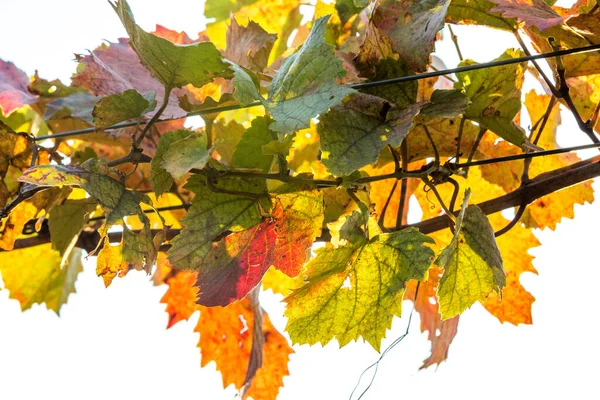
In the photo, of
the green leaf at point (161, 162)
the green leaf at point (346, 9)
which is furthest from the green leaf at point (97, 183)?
the green leaf at point (346, 9)

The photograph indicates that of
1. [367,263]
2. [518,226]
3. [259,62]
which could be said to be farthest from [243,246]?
[518,226]

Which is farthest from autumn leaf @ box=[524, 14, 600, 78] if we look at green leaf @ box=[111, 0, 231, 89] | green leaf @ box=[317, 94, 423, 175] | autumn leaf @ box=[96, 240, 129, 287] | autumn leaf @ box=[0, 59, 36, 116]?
autumn leaf @ box=[0, 59, 36, 116]

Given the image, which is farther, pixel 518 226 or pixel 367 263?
pixel 518 226

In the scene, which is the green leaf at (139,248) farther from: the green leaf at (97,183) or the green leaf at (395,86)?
the green leaf at (395,86)

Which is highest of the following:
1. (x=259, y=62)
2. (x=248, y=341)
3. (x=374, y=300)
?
(x=259, y=62)

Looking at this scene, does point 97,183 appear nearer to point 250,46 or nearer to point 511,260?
point 250,46

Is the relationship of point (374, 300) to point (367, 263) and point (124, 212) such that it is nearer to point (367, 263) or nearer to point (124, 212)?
point (367, 263)

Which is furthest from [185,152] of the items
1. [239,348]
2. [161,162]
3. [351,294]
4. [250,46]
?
[239,348]
